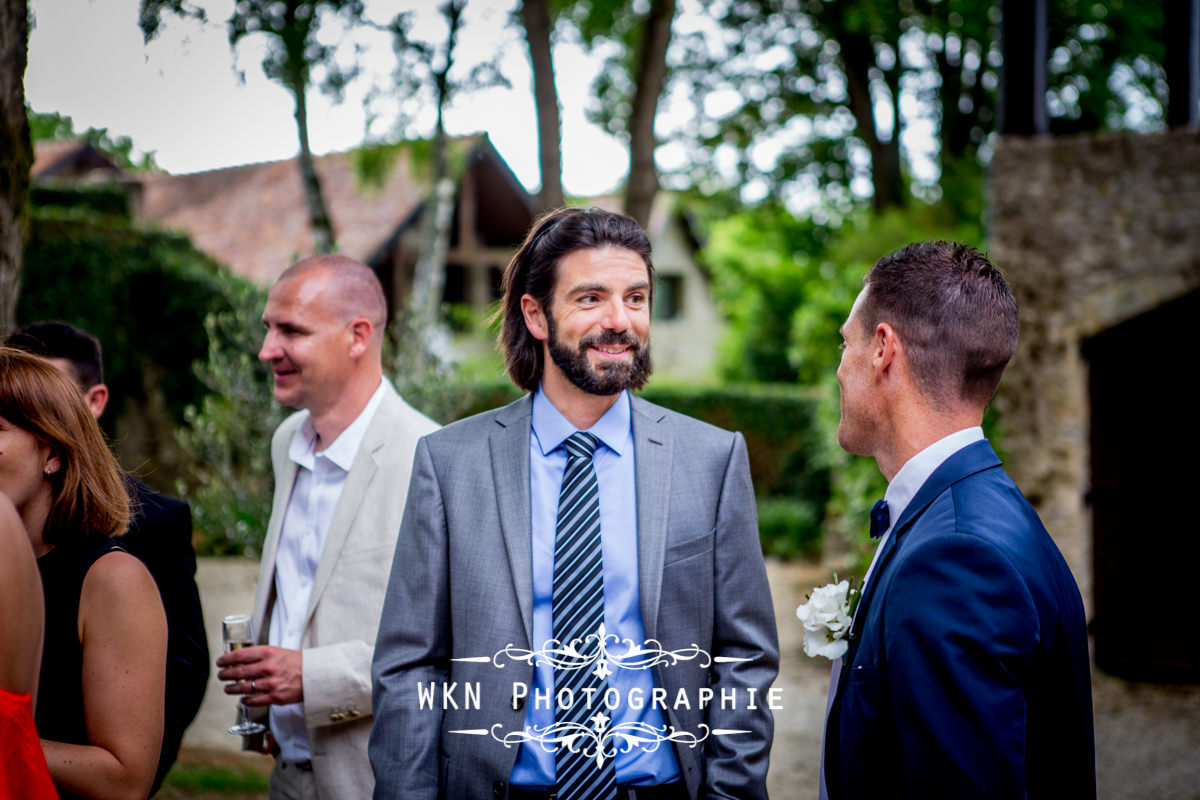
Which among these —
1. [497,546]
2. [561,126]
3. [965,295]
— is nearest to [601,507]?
[497,546]

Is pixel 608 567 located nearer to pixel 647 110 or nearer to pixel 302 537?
→ pixel 302 537

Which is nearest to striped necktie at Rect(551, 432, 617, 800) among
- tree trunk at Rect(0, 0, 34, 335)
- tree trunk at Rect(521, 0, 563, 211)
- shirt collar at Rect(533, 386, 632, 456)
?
shirt collar at Rect(533, 386, 632, 456)

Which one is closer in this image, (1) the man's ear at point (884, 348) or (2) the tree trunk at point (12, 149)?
(1) the man's ear at point (884, 348)

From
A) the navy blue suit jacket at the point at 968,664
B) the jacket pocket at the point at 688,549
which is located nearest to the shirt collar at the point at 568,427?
the jacket pocket at the point at 688,549

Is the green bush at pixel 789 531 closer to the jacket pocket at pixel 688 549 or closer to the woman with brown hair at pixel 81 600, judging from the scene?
the jacket pocket at pixel 688 549

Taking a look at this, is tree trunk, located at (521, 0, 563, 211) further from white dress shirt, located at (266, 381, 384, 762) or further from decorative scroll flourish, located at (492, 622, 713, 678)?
decorative scroll flourish, located at (492, 622, 713, 678)

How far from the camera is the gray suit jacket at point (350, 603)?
2.83m

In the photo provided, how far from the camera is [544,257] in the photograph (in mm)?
2631

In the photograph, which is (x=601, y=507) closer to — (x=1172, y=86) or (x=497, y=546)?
(x=497, y=546)

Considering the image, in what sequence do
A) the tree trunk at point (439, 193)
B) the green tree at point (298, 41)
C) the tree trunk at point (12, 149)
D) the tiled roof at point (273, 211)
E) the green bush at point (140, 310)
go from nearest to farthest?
the tree trunk at point (12, 149), the green tree at point (298, 41), the tree trunk at point (439, 193), the green bush at point (140, 310), the tiled roof at point (273, 211)

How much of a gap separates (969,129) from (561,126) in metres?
9.13

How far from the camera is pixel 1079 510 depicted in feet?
24.1

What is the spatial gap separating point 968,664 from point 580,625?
940mm

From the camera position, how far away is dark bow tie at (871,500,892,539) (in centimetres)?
211
